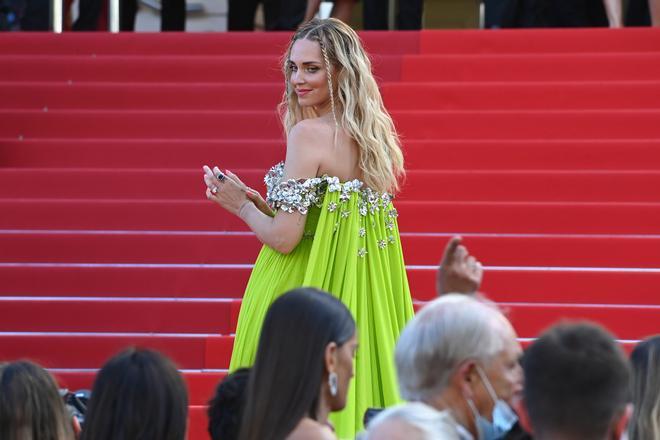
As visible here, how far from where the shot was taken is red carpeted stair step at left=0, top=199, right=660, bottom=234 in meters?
7.46

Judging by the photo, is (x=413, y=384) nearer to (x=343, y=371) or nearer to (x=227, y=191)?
(x=343, y=371)

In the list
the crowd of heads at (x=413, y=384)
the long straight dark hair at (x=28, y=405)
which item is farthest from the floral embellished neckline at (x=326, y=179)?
the long straight dark hair at (x=28, y=405)

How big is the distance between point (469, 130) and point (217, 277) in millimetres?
1955

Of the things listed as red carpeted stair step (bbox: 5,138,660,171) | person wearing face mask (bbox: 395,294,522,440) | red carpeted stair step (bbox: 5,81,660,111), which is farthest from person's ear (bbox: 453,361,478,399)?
red carpeted stair step (bbox: 5,81,660,111)

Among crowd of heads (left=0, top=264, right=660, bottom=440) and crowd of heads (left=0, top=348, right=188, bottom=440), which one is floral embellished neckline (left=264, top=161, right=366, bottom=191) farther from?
crowd of heads (left=0, top=348, right=188, bottom=440)

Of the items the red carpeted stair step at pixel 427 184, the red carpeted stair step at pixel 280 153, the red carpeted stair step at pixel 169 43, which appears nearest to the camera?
the red carpeted stair step at pixel 427 184

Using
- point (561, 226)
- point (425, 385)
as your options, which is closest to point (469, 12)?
point (561, 226)

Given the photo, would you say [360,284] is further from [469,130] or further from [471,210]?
[469,130]

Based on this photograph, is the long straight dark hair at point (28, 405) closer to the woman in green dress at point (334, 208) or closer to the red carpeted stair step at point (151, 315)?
the woman in green dress at point (334, 208)

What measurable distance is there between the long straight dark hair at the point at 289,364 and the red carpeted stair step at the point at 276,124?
5178mm

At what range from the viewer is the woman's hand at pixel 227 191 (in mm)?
4586

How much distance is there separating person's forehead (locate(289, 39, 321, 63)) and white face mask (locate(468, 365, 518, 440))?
69.5 inches

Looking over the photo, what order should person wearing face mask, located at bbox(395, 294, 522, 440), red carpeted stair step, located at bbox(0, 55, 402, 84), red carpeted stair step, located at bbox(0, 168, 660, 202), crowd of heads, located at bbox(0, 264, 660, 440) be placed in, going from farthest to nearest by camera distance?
red carpeted stair step, located at bbox(0, 55, 402, 84), red carpeted stair step, located at bbox(0, 168, 660, 202), person wearing face mask, located at bbox(395, 294, 522, 440), crowd of heads, located at bbox(0, 264, 660, 440)

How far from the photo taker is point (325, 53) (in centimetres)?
462
